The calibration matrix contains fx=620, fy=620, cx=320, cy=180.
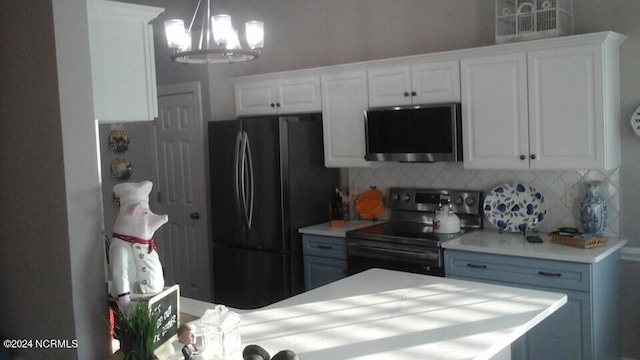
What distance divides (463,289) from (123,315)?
149 cm

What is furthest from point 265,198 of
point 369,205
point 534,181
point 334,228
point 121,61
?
point 121,61

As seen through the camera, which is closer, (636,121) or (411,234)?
(636,121)

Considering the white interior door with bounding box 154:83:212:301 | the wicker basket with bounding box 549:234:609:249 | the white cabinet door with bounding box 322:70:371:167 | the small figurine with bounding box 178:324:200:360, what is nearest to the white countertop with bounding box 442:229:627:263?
the wicker basket with bounding box 549:234:609:249

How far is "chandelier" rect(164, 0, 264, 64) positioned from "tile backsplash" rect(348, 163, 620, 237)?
200 centimetres

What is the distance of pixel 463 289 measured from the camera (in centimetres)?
270

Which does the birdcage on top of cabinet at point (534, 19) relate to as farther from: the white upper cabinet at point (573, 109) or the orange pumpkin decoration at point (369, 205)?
the orange pumpkin decoration at point (369, 205)

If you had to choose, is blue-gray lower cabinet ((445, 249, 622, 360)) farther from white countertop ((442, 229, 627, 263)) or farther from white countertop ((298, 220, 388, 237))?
A: white countertop ((298, 220, 388, 237))

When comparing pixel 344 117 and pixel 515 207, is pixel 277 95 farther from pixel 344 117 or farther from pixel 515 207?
pixel 515 207

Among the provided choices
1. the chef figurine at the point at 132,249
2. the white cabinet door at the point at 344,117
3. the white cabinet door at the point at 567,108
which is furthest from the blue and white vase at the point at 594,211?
the chef figurine at the point at 132,249

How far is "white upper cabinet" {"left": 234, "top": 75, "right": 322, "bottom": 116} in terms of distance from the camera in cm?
477

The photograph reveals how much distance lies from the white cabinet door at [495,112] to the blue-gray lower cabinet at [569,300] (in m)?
0.63

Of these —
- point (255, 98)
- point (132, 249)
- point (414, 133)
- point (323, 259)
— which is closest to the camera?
point (132, 249)

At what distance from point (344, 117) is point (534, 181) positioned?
4.63 ft

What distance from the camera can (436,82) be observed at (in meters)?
4.09
